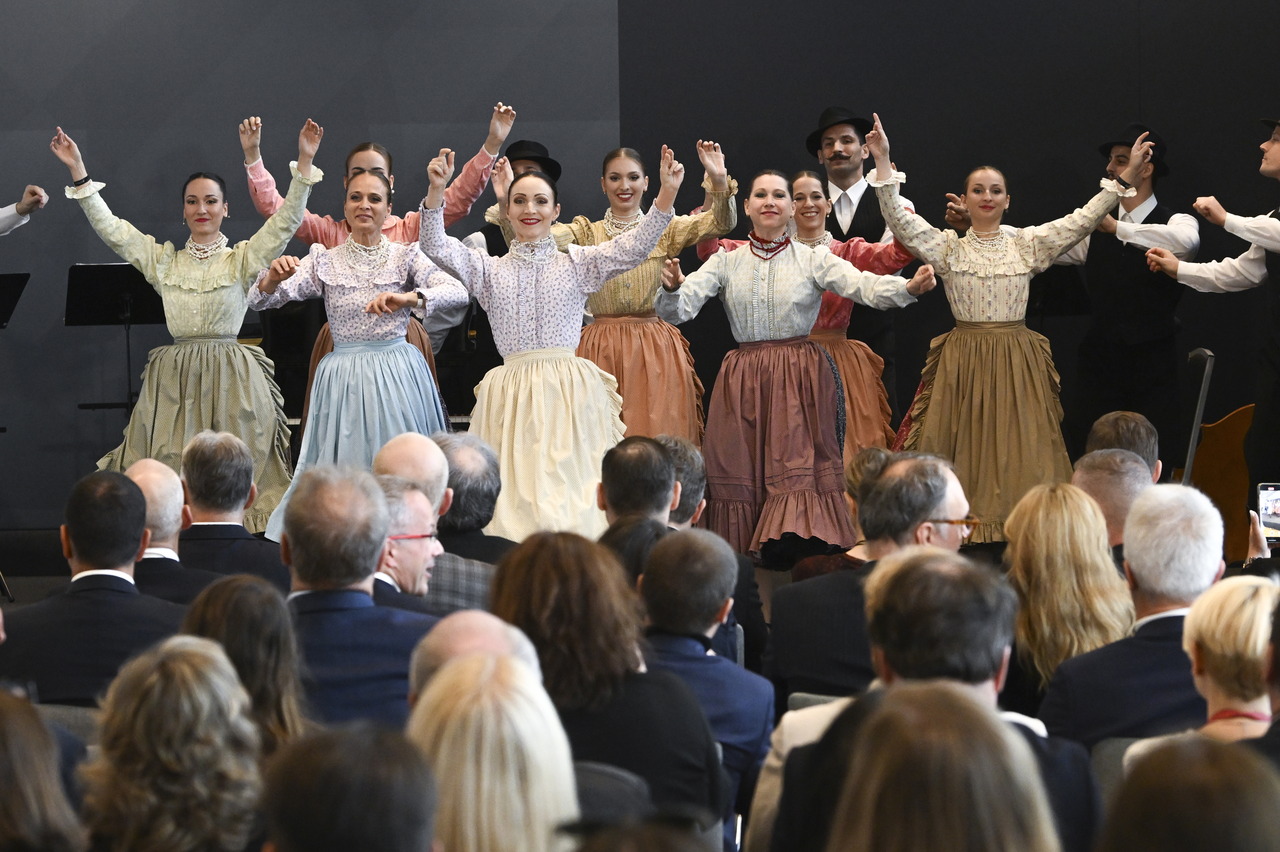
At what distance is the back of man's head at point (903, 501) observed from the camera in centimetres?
309

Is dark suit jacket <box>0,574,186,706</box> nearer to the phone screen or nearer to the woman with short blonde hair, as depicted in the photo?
the woman with short blonde hair

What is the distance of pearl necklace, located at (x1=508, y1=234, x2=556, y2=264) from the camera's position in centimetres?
529

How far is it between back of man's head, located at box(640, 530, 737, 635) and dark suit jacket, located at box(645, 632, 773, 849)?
0.03 m

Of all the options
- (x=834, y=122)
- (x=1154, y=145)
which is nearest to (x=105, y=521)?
(x=834, y=122)

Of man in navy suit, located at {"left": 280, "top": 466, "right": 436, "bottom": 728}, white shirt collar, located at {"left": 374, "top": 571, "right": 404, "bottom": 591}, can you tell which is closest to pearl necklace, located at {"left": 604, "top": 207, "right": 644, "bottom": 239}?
white shirt collar, located at {"left": 374, "top": 571, "right": 404, "bottom": 591}

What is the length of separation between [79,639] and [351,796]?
1.50 m

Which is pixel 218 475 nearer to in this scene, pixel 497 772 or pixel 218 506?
pixel 218 506

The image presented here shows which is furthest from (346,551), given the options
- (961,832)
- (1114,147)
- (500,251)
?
(1114,147)

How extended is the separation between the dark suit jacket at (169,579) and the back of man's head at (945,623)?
1.71 m

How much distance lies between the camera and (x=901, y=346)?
746cm

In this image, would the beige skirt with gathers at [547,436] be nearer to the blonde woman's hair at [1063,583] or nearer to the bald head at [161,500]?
the bald head at [161,500]

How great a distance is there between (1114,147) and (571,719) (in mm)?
5055

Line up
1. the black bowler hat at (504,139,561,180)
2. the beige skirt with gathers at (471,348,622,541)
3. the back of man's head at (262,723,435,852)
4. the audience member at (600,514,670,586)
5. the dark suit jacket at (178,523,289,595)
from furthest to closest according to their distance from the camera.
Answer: the black bowler hat at (504,139,561,180), the beige skirt with gathers at (471,348,622,541), the dark suit jacket at (178,523,289,595), the audience member at (600,514,670,586), the back of man's head at (262,723,435,852)

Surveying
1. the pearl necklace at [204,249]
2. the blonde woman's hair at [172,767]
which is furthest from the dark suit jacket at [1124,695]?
the pearl necklace at [204,249]
